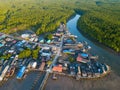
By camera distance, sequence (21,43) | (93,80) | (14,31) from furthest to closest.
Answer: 1. (14,31)
2. (21,43)
3. (93,80)

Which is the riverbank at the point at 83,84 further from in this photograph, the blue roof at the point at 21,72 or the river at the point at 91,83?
the blue roof at the point at 21,72

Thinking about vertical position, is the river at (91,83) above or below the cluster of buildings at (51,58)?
below

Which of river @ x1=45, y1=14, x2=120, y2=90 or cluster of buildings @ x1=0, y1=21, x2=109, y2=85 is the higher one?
cluster of buildings @ x1=0, y1=21, x2=109, y2=85

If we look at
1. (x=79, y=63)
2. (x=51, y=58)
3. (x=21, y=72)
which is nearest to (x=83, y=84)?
(x=79, y=63)

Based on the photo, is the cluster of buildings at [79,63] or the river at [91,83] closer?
the river at [91,83]

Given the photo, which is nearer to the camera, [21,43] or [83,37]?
[21,43]

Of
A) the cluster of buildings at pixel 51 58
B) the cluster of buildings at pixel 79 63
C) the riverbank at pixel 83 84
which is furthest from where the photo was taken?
the cluster of buildings at pixel 51 58

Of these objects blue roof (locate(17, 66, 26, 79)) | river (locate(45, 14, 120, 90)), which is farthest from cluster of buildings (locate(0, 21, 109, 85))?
river (locate(45, 14, 120, 90))

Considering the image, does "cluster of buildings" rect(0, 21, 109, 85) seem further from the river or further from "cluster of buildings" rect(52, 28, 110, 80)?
the river

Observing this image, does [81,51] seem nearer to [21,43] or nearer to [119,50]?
[119,50]

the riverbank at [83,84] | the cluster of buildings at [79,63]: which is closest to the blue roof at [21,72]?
the riverbank at [83,84]

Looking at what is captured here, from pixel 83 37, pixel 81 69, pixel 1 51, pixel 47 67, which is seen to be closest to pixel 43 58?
pixel 47 67
